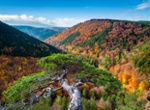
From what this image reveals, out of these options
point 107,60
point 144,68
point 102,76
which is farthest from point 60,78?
point 107,60

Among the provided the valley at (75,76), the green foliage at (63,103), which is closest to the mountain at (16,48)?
the valley at (75,76)

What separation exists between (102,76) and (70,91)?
1.57 metres

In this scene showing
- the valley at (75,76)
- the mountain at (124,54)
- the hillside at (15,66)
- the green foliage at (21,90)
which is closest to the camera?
the green foliage at (21,90)

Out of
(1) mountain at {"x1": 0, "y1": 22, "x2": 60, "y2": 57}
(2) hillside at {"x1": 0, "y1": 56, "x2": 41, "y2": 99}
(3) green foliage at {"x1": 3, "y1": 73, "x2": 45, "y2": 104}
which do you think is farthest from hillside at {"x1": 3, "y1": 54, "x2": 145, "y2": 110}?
(1) mountain at {"x1": 0, "y1": 22, "x2": 60, "y2": 57}

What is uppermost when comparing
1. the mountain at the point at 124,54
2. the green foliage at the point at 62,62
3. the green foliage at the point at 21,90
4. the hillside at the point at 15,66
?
the green foliage at the point at 62,62

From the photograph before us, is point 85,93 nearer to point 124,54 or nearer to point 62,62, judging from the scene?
point 62,62

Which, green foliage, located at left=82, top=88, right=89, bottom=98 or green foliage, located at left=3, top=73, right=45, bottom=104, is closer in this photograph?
green foliage, located at left=3, top=73, right=45, bottom=104

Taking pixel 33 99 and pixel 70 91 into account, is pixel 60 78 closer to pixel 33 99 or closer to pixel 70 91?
pixel 70 91

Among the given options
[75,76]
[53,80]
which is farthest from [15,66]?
[75,76]

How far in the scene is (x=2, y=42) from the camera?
108000mm

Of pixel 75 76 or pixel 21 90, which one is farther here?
pixel 75 76

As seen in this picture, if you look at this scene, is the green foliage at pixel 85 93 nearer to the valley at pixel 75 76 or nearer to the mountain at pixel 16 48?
the valley at pixel 75 76

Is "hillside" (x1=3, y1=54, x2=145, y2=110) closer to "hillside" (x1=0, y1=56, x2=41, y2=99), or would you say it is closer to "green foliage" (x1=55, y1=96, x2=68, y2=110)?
"green foliage" (x1=55, y1=96, x2=68, y2=110)

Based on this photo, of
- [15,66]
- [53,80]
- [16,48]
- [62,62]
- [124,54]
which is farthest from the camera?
[16,48]
